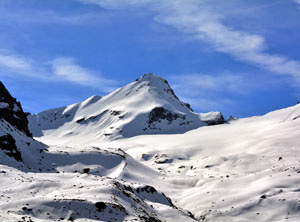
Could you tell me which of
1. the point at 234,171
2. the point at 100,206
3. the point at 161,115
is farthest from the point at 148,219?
the point at 161,115

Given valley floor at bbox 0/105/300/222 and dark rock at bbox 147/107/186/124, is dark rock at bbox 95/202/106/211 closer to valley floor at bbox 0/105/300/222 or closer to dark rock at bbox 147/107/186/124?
valley floor at bbox 0/105/300/222

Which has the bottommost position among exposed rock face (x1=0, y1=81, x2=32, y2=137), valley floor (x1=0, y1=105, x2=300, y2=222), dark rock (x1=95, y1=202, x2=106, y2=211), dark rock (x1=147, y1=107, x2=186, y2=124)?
dark rock (x1=95, y1=202, x2=106, y2=211)

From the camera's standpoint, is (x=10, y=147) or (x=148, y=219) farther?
(x=10, y=147)

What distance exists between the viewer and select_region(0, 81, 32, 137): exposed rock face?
74.0 metres

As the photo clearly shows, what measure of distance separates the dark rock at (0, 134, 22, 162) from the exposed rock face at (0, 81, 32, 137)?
13.8m

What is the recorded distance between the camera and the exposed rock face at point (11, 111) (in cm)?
7400

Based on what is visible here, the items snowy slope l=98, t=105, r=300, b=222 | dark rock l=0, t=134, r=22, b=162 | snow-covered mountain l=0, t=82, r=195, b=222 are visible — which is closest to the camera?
snow-covered mountain l=0, t=82, r=195, b=222

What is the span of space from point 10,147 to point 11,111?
58.4 feet

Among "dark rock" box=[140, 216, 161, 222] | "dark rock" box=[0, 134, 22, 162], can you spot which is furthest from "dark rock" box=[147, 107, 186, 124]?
"dark rock" box=[140, 216, 161, 222]

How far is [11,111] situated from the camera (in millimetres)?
75875

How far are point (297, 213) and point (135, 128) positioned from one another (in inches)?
5288

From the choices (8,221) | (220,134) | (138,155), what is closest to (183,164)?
(138,155)

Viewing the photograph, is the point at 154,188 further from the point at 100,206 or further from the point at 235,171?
the point at 235,171

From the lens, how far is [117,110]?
19800cm
